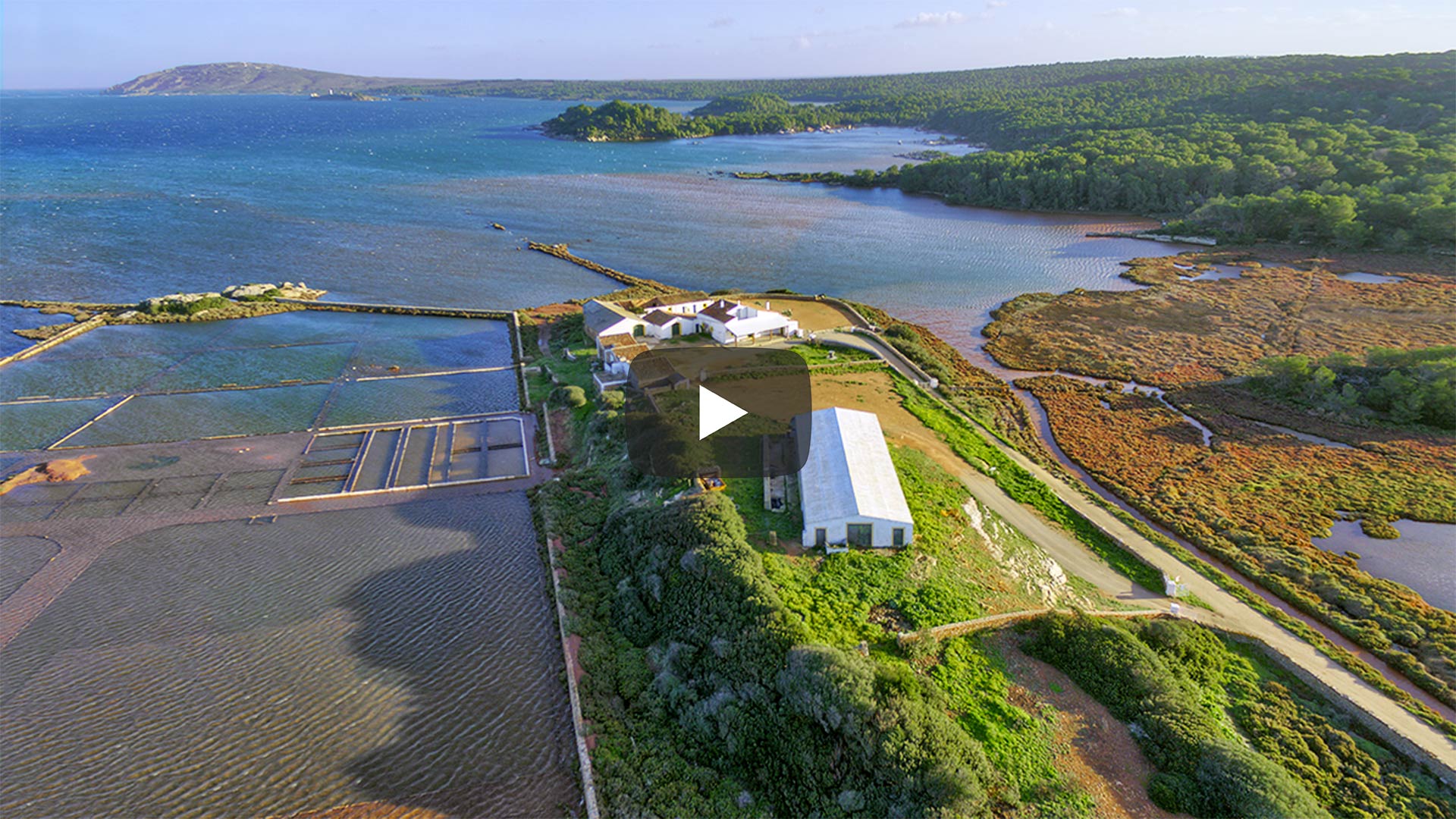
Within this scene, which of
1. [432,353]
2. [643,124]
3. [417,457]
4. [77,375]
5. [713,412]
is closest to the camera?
[713,412]

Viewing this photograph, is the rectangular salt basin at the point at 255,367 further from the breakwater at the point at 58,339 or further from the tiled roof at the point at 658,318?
the tiled roof at the point at 658,318

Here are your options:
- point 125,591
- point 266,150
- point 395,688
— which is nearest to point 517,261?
point 125,591

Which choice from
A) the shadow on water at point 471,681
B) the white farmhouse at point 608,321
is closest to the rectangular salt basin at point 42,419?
the shadow on water at point 471,681

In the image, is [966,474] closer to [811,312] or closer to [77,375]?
[811,312]

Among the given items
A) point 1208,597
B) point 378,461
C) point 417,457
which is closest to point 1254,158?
point 1208,597
